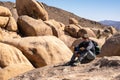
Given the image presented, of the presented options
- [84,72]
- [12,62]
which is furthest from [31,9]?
[84,72]

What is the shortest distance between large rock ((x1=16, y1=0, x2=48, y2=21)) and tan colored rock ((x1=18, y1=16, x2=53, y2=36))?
9.33 feet

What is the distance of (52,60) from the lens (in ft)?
61.7

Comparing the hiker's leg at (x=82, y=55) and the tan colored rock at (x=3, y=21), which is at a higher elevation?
the hiker's leg at (x=82, y=55)

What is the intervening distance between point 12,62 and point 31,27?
11.6 m

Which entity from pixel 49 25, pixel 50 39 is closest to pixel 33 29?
pixel 49 25

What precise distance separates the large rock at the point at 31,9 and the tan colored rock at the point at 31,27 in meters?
2.84

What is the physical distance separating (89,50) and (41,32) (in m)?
15.9

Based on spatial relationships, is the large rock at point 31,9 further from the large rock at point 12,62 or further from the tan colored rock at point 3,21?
the large rock at point 12,62

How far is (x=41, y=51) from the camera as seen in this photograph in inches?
749

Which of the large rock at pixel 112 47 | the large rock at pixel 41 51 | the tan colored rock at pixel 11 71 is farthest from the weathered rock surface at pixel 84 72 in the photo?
the large rock at pixel 41 51

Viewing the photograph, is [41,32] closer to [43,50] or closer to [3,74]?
[43,50]

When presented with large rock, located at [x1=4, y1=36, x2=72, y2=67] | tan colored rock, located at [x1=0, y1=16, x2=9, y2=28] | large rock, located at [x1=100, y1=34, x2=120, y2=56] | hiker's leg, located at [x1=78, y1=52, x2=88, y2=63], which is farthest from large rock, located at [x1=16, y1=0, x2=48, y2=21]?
hiker's leg, located at [x1=78, y1=52, x2=88, y2=63]

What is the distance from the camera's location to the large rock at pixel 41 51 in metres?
18.9

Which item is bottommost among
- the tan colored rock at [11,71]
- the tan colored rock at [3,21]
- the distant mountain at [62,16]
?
the distant mountain at [62,16]
